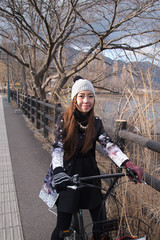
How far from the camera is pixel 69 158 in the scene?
1852mm

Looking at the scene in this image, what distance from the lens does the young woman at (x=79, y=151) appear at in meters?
1.79

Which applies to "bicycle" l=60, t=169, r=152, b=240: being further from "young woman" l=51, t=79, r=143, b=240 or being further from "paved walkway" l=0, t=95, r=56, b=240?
"paved walkway" l=0, t=95, r=56, b=240

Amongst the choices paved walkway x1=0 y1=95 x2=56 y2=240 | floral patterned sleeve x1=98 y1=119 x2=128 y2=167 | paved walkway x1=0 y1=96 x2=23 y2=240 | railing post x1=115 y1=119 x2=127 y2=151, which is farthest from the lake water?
paved walkway x1=0 y1=96 x2=23 y2=240

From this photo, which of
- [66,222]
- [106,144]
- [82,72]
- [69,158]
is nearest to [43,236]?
[66,222]

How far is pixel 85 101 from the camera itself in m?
1.87

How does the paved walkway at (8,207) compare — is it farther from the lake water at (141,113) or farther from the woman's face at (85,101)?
the lake water at (141,113)

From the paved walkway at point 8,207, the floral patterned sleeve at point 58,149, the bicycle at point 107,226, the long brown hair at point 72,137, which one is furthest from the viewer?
the paved walkway at point 8,207

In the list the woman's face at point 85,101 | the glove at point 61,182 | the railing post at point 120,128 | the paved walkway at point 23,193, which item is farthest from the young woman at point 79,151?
the paved walkway at point 23,193

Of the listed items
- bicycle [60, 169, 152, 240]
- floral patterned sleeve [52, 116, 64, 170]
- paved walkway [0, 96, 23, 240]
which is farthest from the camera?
paved walkway [0, 96, 23, 240]

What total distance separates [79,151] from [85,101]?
0.44 m

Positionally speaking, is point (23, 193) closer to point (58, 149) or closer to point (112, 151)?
point (58, 149)

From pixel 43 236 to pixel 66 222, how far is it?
917 mm

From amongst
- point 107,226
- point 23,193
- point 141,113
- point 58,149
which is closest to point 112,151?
point 58,149

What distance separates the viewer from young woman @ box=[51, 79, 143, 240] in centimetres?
179
